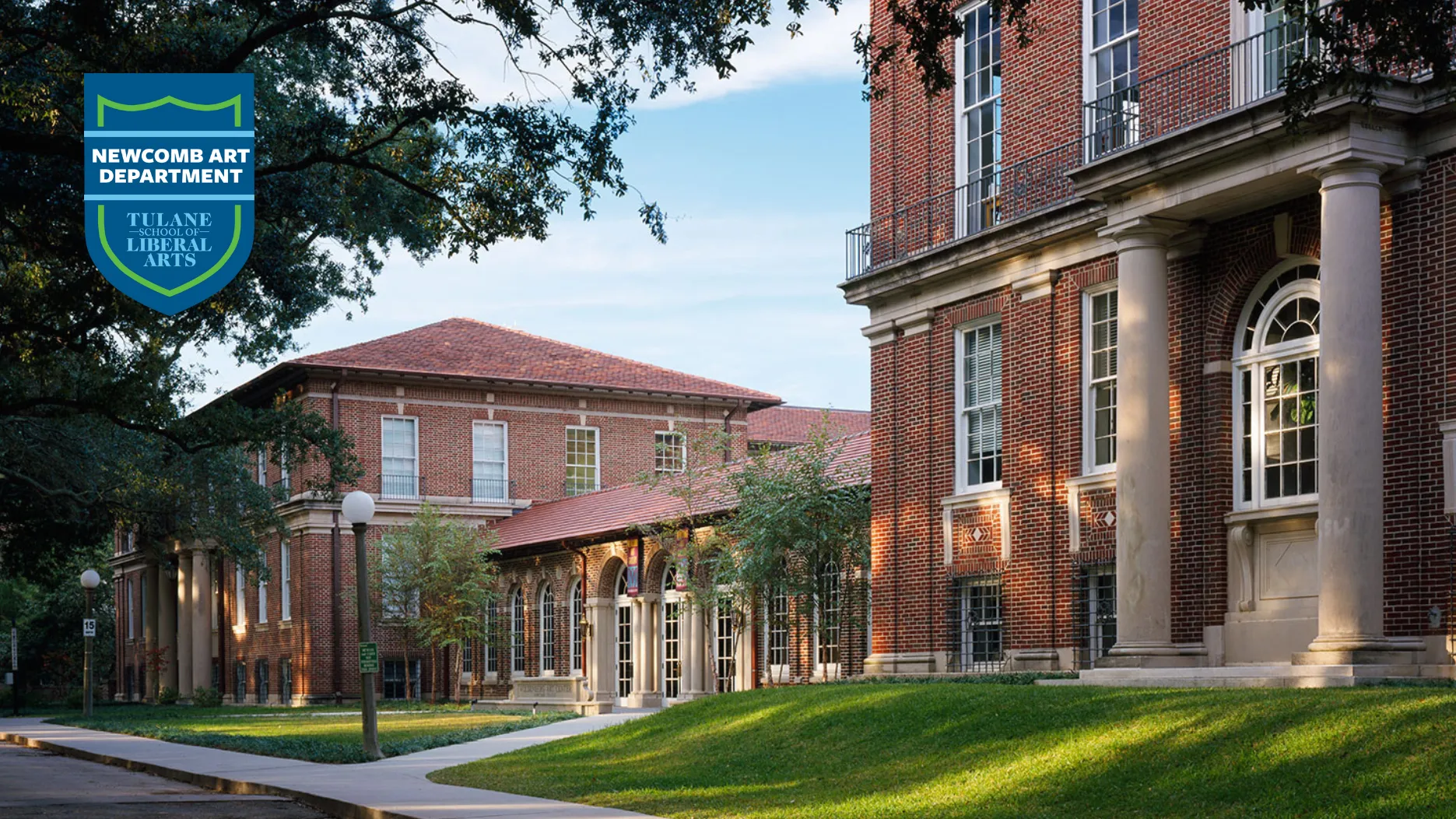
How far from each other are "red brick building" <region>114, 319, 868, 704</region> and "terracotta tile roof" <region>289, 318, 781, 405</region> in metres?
0.07

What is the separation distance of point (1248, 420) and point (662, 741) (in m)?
8.16

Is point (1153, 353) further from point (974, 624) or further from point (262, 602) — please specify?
point (262, 602)

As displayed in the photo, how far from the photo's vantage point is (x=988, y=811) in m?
12.7

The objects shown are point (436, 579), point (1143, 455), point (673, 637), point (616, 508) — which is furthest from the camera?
point (436, 579)

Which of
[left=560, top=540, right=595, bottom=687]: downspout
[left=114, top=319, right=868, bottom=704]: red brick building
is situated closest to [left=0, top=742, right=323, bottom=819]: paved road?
[left=560, top=540, right=595, bottom=687]: downspout

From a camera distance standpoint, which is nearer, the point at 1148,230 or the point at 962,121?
the point at 1148,230

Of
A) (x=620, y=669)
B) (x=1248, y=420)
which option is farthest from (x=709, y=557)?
(x=1248, y=420)

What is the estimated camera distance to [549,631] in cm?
4366

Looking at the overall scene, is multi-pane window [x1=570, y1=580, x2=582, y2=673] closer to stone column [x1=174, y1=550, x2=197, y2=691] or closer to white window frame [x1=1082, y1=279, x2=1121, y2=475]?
white window frame [x1=1082, y1=279, x2=1121, y2=475]

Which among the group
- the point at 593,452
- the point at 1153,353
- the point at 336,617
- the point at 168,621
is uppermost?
the point at 1153,353

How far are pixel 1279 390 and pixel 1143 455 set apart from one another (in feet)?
5.65

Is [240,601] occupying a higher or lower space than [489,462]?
lower

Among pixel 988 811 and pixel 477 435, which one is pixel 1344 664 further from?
pixel 477 435

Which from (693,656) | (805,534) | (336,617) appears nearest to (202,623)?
(336,617)
